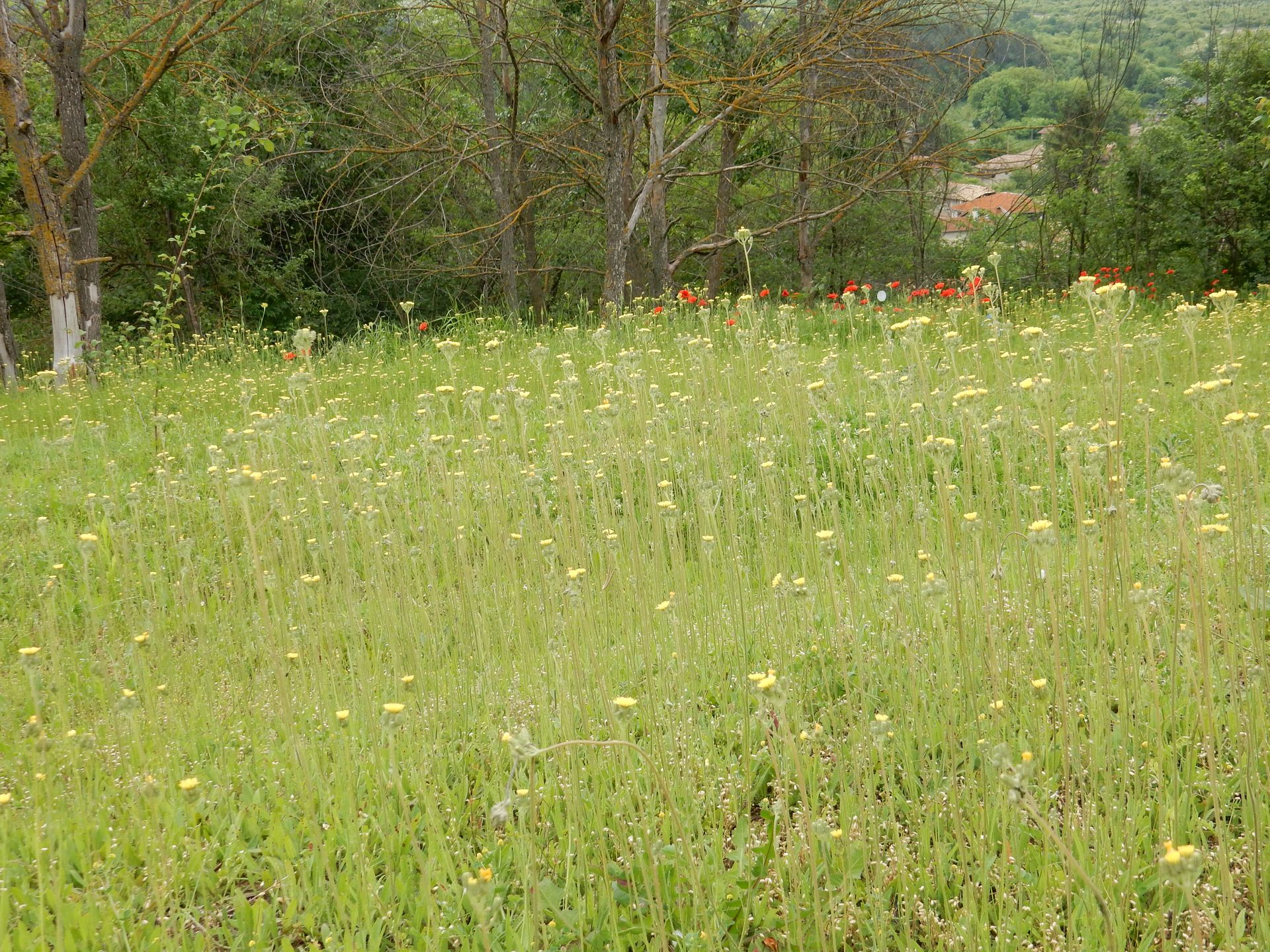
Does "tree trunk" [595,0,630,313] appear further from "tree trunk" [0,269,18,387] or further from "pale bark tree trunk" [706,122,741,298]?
"tree trunk" [0,269,18,387]

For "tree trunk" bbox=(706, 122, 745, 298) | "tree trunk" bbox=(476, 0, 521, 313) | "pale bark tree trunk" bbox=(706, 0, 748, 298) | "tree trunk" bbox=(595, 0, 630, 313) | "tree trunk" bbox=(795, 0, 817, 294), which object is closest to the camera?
"tree trunk" bbox=(595, 0, 630, 313)

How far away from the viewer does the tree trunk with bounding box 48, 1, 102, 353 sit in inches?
365

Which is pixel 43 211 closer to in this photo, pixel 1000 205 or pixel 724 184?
pixel 724 184

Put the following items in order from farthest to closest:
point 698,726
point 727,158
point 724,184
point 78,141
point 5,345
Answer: point 724,184, point 5,345, point 727,158, point 78,141, point 698,726

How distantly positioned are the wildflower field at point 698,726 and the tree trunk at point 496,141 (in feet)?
21.8

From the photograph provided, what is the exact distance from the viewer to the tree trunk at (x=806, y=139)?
909 cm

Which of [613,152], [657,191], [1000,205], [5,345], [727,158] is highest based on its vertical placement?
[1000,205]

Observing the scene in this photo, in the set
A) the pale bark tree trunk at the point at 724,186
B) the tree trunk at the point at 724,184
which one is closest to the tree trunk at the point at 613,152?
the tree trunk at the point at 724,184

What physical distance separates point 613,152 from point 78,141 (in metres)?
5.97

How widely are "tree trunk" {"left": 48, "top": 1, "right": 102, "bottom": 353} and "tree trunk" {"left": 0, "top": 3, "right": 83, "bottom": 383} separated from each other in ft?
0.64

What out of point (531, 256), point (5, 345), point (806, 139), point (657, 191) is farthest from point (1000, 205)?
point (5, 345)

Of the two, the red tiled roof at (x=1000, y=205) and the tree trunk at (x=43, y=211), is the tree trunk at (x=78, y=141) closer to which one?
the tree trunk at (x=43, y=211)

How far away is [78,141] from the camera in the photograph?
9.66m

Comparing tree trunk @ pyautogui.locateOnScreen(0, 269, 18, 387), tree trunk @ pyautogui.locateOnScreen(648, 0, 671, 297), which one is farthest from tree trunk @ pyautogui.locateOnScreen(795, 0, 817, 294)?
tree trunk @ pyautogui.locateOnScreen(0, 269, 18, 387)
